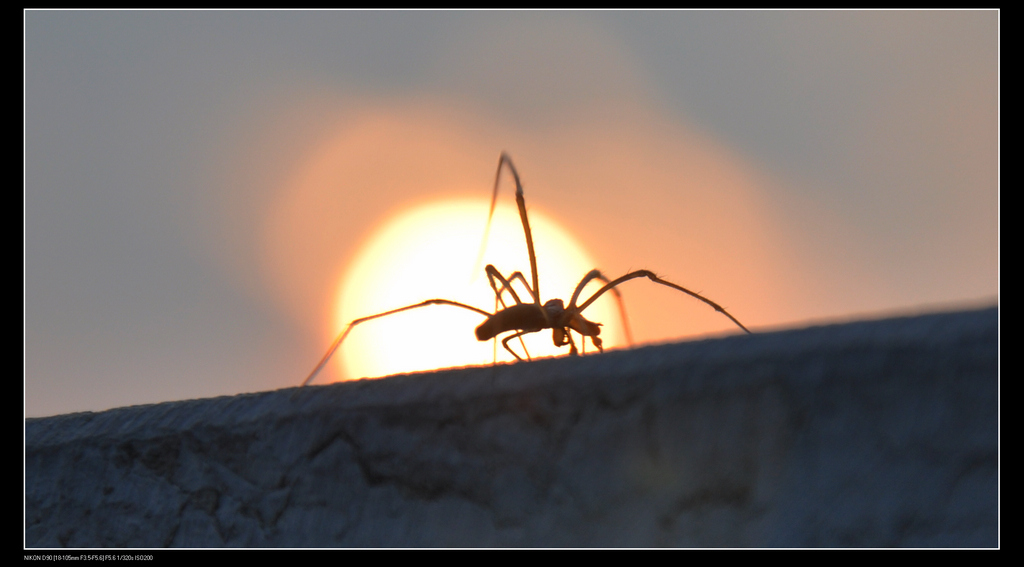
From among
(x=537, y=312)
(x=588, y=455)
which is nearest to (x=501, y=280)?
(x=537, y=312)

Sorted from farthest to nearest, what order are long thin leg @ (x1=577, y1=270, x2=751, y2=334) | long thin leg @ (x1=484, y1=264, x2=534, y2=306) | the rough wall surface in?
long thin leg @ (x1=484, y1=264, x2=534, y2=306), long thin leg @ (x1=577, y1=270, x2=751, y2=334), the rough wall surface

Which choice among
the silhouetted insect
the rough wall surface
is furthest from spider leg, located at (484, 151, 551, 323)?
the rough wall surface

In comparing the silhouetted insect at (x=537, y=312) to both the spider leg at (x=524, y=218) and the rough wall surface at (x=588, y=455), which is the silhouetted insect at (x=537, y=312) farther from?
the rough wall surface at (x=588, y=455)

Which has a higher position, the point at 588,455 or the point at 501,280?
the point at 501,280

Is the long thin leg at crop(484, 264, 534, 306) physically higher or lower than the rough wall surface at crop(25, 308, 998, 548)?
higher

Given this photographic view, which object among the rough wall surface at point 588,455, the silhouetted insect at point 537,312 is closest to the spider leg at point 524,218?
the silhouetted insect at point 537,312

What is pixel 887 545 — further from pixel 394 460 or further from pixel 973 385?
pixel 394 460

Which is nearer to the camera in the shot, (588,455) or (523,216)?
(588,455)

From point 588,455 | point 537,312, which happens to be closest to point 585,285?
point 537,312

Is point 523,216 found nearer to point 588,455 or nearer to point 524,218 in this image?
point 524,218

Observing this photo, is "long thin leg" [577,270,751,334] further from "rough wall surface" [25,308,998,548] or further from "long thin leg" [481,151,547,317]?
"rough wall surface" [25,308,998,548]
